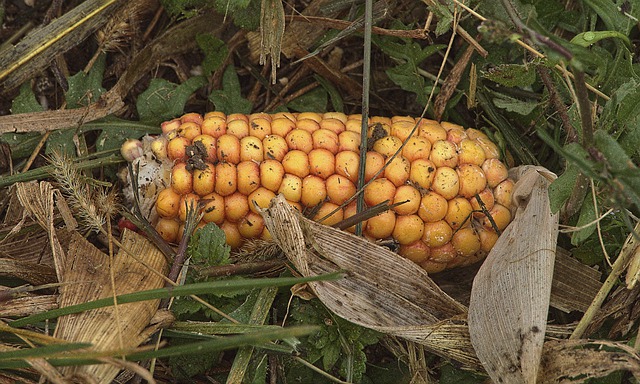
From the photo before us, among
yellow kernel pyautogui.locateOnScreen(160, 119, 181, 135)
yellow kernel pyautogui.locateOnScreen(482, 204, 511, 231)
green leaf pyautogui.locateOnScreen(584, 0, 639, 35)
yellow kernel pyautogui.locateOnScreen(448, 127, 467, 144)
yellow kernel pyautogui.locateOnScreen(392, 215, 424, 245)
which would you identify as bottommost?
yellow kernel pyautogui.locateOnScreen(482, 204, 511, 231)

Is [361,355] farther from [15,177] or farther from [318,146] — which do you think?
[15,177]

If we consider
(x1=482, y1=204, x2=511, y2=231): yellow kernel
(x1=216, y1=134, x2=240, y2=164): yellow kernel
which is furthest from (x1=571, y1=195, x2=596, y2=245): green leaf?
(x1=216, y1=134, x2=240, y2=164): yellow kernel

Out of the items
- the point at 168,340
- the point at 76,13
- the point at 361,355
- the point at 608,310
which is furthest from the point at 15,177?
the point at 608,310

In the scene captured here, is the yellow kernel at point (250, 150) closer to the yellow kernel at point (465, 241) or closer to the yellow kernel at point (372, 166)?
the yellow kernel at point (372, 166)

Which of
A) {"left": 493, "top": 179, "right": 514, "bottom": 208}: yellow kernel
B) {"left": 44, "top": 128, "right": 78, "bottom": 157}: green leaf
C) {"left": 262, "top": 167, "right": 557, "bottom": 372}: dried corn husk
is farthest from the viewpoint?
{"left": 44, "top": 128, "right": 78, "bottom": 157}: green leaf

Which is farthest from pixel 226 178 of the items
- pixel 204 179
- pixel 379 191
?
pixel 379 191

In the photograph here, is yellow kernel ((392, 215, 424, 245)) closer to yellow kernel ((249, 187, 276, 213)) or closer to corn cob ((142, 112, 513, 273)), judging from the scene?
corn cob ((142, 112, 513, 273))

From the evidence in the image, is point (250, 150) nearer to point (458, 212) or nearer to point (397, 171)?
point (397, 171)
